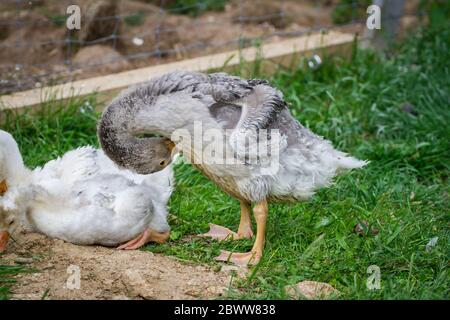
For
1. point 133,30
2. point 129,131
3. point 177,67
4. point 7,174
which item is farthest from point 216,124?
point 133,30

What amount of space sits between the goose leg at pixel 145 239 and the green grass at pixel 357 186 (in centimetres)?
5

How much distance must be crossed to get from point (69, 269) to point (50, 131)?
6.26ft

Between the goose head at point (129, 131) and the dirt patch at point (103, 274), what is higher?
the goose head at point (129, 131)

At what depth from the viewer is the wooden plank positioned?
20.3ft

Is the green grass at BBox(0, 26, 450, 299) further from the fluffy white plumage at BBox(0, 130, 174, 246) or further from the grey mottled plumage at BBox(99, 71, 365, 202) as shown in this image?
the grey mottled plumage at BBox(99, 71, 365, 202)

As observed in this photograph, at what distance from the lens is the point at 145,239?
4746mm

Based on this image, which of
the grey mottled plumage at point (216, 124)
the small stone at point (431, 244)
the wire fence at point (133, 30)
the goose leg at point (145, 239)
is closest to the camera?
the grey mottled plumage at point (216, 124)

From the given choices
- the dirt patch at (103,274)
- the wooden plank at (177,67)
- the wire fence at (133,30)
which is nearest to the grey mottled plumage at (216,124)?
the dirt patch at (103,274)

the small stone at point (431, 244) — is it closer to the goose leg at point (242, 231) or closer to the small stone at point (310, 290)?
the small stone at point (310, 290)

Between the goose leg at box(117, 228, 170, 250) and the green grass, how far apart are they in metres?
0.05

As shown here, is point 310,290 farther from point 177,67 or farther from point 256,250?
point 177,67

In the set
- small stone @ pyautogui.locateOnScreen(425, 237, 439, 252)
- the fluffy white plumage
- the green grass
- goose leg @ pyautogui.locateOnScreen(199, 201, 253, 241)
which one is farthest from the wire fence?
small stone @ pyautogui.locateOnScreen(425, 237, 439, 252)

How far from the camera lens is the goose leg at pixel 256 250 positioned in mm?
4641

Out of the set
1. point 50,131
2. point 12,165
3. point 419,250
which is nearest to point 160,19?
point 50,131
